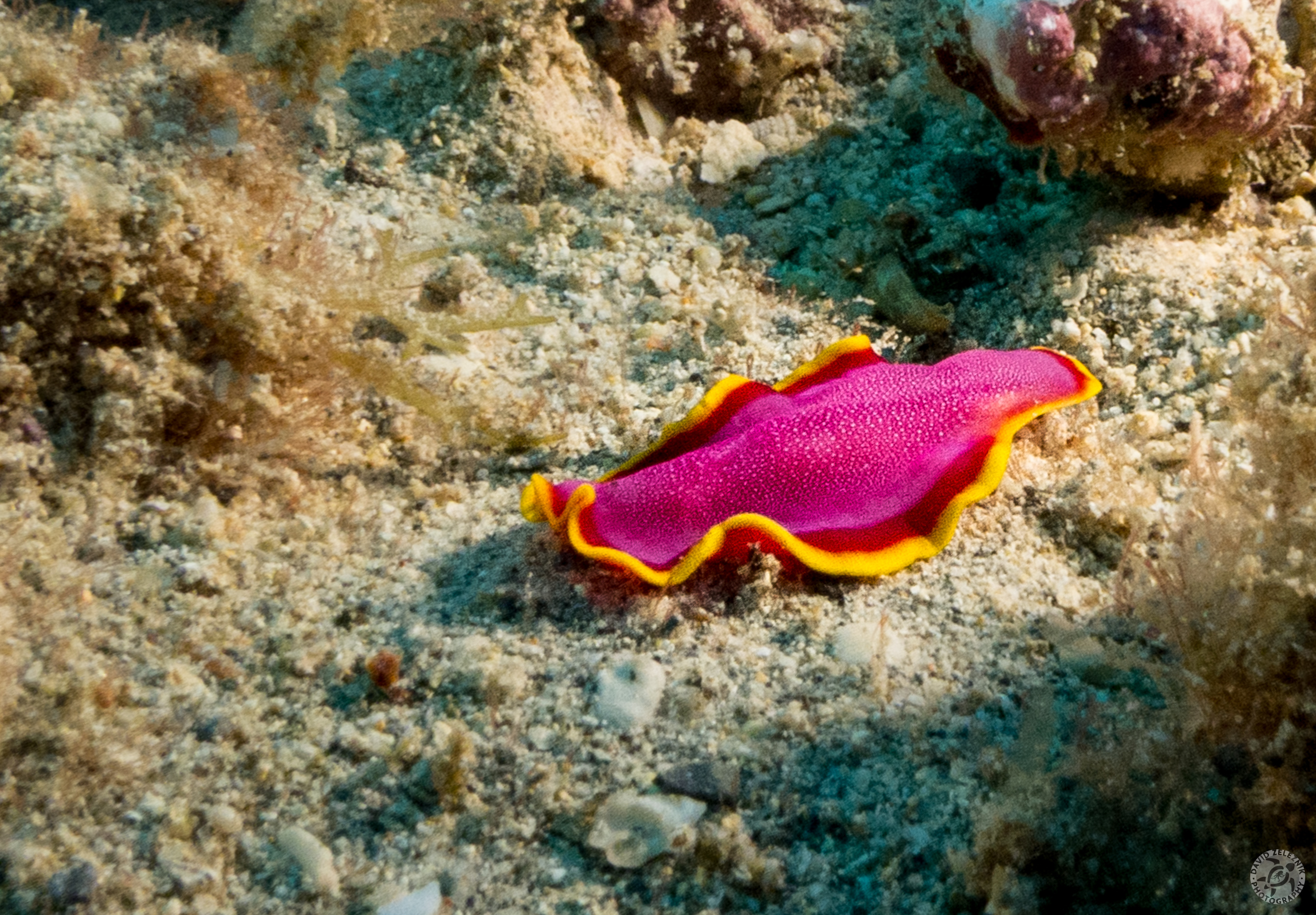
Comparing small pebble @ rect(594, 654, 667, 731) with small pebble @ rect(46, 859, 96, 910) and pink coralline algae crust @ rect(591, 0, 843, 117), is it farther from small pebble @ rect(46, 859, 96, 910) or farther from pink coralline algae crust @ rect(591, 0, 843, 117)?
pink coralline algae crust @ rect(591, 0, 843, 117)

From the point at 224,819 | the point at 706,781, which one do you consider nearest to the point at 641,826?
the point at 706,781

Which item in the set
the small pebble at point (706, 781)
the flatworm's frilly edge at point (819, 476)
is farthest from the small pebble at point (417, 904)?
the flatworm's frilly edge at point (819, 476)

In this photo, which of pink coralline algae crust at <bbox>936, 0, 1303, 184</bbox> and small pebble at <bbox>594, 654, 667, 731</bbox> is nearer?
small pebble at <bbox>594, 654, 667, 731</bbox>

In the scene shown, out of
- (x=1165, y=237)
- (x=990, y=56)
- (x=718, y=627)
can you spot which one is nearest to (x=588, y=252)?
(x=990, y=56)

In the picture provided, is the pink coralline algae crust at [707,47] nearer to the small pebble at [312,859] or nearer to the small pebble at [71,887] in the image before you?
the small pebble at [312,859]

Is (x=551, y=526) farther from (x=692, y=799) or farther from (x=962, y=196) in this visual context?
(x=962, y=196)

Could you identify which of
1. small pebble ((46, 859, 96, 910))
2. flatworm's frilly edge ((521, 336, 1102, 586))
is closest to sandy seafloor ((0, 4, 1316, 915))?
small pebble ((46, 859, 96, 910))

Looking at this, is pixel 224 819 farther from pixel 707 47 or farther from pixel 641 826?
pixel 707 47
